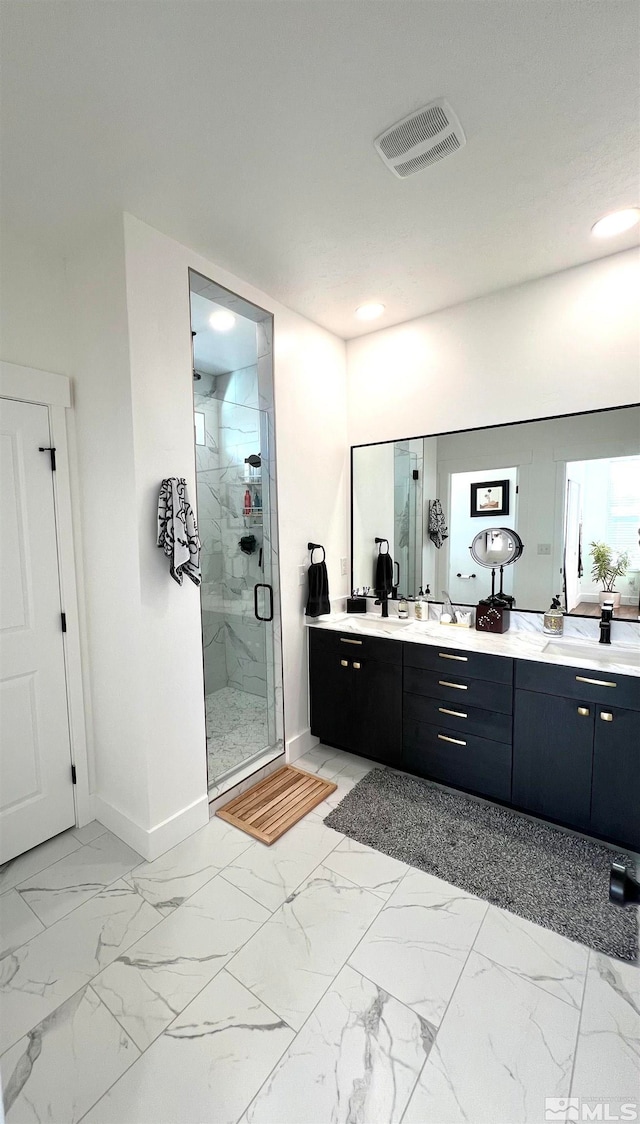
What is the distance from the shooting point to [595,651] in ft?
7.55

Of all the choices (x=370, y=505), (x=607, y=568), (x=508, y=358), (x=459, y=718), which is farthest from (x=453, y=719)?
(x=508, y=358)

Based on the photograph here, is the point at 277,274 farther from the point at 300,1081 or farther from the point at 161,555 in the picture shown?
the point at 300,1081

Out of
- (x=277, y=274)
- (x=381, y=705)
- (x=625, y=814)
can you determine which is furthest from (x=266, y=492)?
(x=625, y=814)

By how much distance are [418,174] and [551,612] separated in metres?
2.14

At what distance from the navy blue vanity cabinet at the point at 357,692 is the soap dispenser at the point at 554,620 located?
2.71 ft

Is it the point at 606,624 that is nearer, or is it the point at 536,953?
the point at 536,953

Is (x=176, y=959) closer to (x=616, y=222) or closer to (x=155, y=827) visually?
(x=155, y=827)

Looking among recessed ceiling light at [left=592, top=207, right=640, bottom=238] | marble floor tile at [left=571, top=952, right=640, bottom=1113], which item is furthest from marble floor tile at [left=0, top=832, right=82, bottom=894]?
recessed ceiling light at [left=592, top=207, right=640, bottom=238]

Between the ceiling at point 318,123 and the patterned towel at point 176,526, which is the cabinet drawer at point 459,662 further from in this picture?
the ceiling at point 318,123

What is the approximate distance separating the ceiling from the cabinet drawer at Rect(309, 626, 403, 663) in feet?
6.70

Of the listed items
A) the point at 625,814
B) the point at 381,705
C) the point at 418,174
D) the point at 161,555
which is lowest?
the point at 625,814

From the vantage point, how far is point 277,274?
92.2 inches

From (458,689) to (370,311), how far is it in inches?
91.4

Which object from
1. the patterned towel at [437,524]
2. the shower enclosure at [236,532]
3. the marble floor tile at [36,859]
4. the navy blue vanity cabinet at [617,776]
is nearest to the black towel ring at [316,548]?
the shower enclosure at [236,532]
